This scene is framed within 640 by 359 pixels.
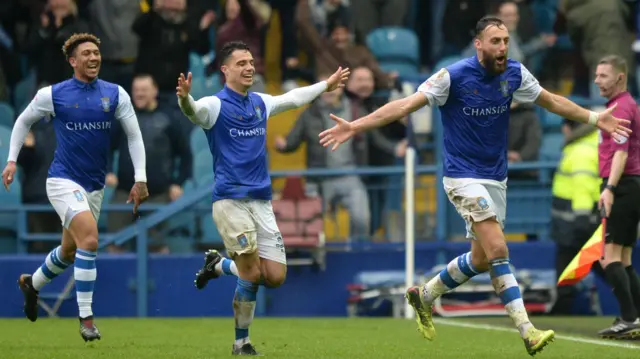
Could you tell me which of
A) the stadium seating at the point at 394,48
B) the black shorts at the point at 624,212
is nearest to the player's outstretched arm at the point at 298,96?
the black shorts at the point at 624,212

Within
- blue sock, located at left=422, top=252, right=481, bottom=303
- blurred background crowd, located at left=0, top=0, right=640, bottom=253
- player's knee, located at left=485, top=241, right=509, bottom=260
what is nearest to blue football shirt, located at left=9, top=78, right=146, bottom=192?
blue sock, located at left=422, top=252, right=481, bottom=303

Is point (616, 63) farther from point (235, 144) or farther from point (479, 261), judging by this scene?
point (235, 144)

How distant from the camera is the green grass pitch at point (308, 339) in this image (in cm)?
1072

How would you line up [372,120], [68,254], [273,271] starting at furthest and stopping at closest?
1. [68,254]
2. [273,271]
3. [372,120]

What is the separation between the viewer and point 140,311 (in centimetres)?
1675

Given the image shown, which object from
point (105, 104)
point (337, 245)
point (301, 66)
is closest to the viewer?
point (105, 104)

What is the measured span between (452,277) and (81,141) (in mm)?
3423

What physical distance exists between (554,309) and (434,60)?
17.3 feet

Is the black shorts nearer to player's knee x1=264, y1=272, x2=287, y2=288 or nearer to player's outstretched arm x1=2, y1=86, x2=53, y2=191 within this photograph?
player's knee x1=264, y1=272, x2=287, y2=288

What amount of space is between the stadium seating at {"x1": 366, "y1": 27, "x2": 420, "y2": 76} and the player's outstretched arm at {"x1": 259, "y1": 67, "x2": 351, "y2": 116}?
26.1 ft

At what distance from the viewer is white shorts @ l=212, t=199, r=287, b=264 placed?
10.6m

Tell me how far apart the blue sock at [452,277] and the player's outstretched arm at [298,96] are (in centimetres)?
172

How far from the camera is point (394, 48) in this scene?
19344mm

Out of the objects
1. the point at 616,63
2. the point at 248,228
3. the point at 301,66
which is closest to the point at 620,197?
the point at 616,63
